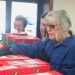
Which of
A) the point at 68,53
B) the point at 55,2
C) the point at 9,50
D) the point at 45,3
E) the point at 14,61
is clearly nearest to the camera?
the point at 14,61

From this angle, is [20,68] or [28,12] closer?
[20,68]

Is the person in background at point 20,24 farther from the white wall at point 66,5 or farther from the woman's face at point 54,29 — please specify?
the white wall at point 66,5

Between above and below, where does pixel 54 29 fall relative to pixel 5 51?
above

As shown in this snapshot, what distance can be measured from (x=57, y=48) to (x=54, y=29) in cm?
14

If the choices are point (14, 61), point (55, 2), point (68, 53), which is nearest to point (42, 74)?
point (14, 61)

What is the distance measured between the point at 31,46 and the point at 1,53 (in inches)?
10.6

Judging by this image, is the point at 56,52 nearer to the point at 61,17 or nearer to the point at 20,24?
the point at 61,17

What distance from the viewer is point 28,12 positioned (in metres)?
4.37

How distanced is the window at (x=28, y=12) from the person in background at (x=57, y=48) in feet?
8.74

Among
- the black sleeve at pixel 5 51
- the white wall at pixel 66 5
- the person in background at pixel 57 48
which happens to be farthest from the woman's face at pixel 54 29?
the white wall at pixel 66 5

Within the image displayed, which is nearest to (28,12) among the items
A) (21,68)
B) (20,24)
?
(20,24)

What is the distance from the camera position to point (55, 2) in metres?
3.90

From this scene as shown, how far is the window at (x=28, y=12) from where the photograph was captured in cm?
429

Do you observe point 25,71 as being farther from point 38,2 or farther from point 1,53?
point 38,2
